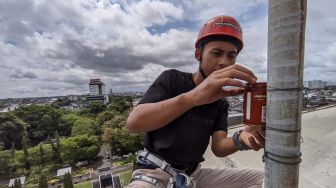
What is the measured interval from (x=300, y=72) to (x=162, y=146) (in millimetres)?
1005

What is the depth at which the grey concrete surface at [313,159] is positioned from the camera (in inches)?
126

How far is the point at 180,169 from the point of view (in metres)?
1.66

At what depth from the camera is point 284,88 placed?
819mm

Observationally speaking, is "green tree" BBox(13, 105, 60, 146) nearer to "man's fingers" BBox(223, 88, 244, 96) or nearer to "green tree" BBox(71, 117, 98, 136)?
"green tree" BBox(71, 117, 98, 136)

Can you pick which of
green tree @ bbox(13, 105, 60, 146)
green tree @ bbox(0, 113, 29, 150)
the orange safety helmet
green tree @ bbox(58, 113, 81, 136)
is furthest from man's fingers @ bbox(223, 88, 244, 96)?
green tree @ bbox(13, 105, 60, 146)

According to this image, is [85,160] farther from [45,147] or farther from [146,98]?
[146,98]

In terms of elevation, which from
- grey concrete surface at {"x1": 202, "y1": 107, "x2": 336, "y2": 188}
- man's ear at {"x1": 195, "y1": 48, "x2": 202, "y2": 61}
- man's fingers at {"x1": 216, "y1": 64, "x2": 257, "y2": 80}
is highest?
man's ear at {"x1": 195, "y1": 48, "x2": 202, "y2": 61}

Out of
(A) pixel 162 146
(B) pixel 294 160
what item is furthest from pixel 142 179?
(B) pixel 294 160

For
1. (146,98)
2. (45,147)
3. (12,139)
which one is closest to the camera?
(146,98)

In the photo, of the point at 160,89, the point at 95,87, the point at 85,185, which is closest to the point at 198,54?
the point at 160,89

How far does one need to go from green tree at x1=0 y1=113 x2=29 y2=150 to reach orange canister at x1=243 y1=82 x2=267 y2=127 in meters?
35.3

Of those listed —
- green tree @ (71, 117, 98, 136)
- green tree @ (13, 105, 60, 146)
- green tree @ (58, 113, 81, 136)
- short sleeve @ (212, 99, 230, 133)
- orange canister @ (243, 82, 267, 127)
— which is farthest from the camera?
green tree @ (58, 113, 81, 136)

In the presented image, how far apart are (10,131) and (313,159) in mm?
35108

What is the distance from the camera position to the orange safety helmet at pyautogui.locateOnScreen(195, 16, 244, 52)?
4.93ft
